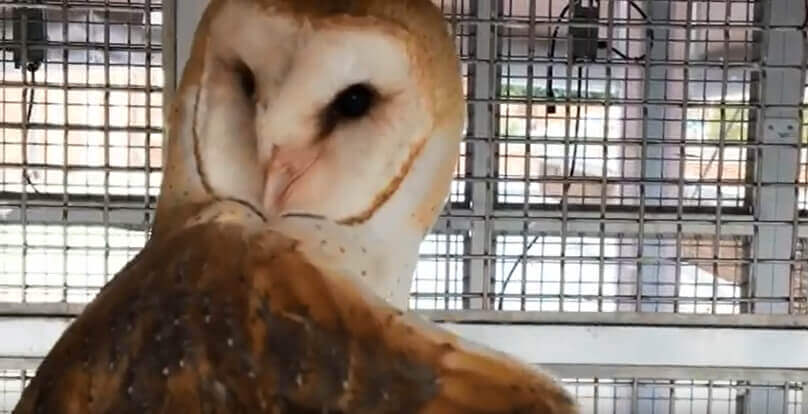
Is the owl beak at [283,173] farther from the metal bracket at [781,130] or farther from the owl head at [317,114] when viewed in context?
the metal bracket at [781,130]

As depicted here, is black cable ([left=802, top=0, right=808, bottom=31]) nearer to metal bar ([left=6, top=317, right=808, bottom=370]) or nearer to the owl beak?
metal bar ([left=6, top=317, right=808, bottom=370])

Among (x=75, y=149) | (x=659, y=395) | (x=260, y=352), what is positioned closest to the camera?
(x=260, y=352)

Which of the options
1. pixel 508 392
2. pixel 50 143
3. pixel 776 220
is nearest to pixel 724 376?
pixel 776 220

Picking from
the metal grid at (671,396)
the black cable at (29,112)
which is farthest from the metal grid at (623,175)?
the black cable at (29,112)

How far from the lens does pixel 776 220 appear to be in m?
0.95

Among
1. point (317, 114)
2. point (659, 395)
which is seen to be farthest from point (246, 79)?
point (659, 395)

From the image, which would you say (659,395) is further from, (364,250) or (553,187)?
(364,250)

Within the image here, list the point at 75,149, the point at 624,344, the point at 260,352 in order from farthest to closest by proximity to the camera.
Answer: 1. the point at 75,149
2. the point at 624,344
3. the point at 260,352

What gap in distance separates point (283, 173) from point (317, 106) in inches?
1.7

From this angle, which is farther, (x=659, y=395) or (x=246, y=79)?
(x=659, y=395)

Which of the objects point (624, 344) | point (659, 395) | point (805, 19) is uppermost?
point (805, 19)

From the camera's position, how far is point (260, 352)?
51 centimetres

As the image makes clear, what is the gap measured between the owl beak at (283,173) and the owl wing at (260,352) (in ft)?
0.11

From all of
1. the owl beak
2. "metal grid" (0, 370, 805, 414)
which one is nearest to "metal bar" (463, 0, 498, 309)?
"metal grid" (0, 370, 805, 414)
